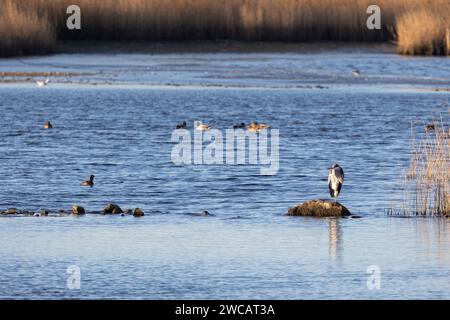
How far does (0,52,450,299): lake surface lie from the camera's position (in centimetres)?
1186

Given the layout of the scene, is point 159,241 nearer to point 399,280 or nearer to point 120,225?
point 120,225

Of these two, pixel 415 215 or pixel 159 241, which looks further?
pixel 415 215

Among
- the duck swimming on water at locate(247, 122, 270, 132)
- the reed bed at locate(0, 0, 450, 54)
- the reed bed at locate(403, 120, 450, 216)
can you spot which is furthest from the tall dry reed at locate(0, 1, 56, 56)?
the reed bed at locate(403, 120, 450, 216)

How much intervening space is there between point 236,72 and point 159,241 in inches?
1064

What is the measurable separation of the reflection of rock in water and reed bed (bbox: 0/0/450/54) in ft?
108

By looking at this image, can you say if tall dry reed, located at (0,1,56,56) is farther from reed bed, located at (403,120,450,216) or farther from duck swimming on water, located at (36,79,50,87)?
reed bed, located at (403,120,450,216)

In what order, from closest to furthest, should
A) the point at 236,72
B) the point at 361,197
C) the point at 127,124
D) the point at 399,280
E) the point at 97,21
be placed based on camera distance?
1. the point at 399,280
2. the point at 361,197
3. the point at 127,124
4. the point at 236,72
5. the point at 97,21

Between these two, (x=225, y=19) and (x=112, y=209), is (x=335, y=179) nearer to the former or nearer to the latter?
(x=112, y=209)

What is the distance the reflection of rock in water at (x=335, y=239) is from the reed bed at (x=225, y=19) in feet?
108

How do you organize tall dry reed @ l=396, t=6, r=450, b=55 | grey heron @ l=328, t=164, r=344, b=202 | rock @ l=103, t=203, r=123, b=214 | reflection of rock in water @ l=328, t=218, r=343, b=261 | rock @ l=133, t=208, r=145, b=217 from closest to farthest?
reflection of rock in water @ l=328, t=218, r=343, b=261 < rock @ l=133, t=208, r=145, b=217 < rock @ l=103, t=203, r=123, b=214 < grey heron @ l=328, t=164, r=344, b=202 < tall dry reed @ l=396, t=6, r=450, b=55

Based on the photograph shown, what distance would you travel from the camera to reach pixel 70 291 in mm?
11289

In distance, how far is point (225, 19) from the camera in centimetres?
4947

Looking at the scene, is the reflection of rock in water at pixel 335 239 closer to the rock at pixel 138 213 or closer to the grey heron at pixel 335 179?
the grey heron at pixel 335 179
